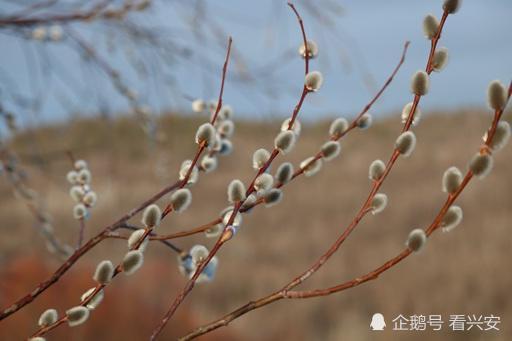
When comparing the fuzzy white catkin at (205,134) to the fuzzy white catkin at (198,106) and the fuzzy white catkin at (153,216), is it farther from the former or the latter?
the fuzzy white catkin at (198,106)

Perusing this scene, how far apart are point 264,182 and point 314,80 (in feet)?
0.30

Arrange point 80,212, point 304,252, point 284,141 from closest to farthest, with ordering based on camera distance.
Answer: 1. point 284,141
2. point 80,212
3. point 304,252

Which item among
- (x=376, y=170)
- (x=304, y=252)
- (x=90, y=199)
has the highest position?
(x=304, y=252)

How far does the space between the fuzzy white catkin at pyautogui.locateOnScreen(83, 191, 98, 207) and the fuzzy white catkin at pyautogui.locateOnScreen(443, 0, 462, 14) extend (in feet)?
1.21

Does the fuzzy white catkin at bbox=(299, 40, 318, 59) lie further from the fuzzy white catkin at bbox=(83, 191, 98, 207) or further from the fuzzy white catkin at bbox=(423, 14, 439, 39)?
the fuzzy white catkin at bbox=(83, 191, 98, 207)

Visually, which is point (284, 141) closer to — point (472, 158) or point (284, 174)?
point (284, 174)

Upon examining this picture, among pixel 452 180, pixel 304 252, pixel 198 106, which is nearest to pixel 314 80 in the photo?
pixel 452 180

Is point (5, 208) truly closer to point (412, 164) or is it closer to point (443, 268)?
point (412, 164)

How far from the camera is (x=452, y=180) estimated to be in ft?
1.58

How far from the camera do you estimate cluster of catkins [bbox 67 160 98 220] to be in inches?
27.0

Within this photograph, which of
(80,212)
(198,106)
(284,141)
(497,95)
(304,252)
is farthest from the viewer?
(304,252)

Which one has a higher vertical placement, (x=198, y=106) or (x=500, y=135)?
(x=198, y=106)

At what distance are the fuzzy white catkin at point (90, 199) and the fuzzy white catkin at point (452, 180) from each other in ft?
1.15

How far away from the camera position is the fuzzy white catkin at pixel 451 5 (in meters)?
0.51
